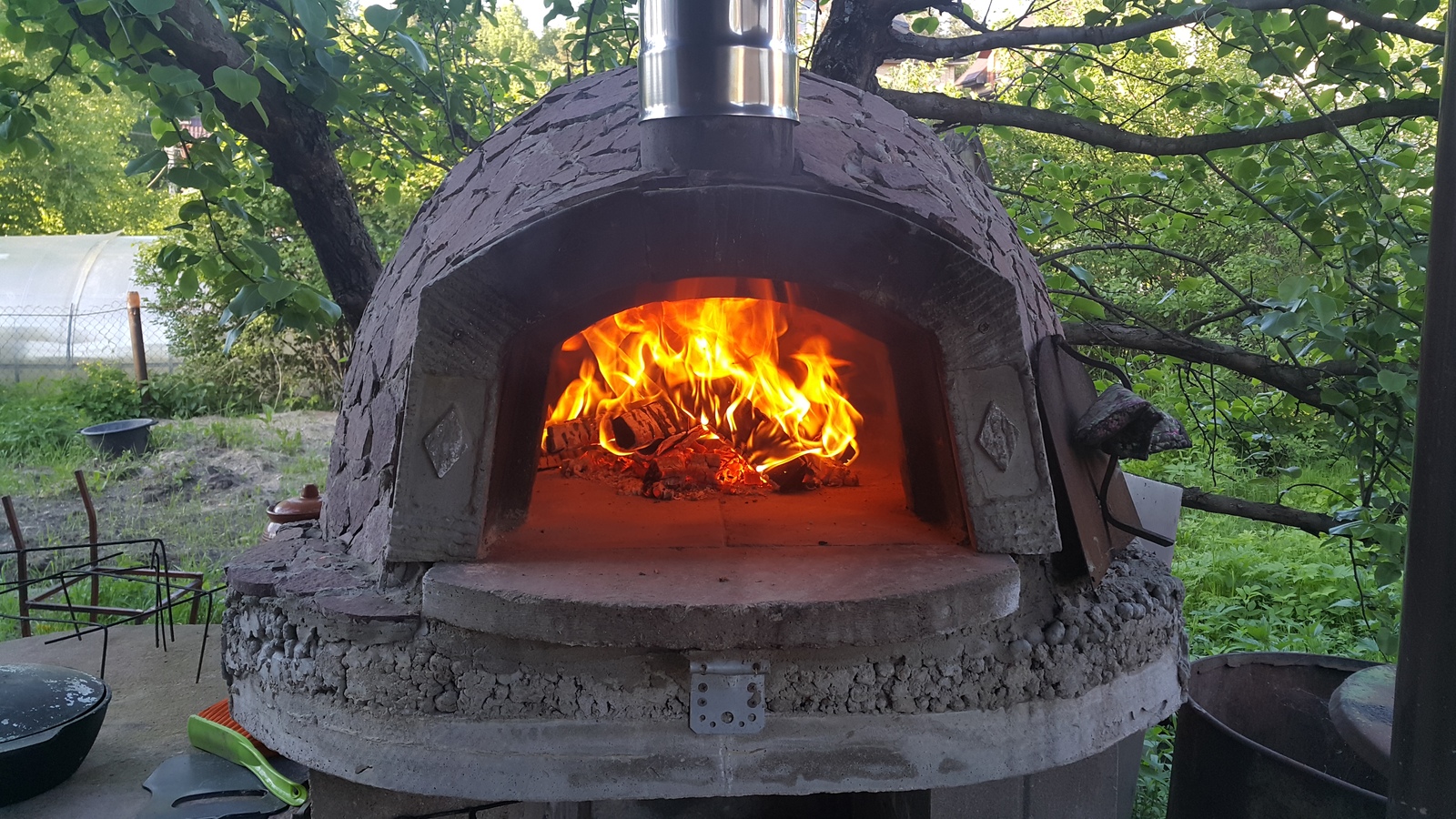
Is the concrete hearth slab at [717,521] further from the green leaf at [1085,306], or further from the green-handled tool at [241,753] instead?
the green leaf at [1085,306]

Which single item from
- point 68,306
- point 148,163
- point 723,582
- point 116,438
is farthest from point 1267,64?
point 68,306

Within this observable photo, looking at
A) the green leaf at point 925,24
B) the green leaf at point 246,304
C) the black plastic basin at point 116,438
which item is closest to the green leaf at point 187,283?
the green leaf at point 246,304

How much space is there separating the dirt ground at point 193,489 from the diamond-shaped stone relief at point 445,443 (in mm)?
3863

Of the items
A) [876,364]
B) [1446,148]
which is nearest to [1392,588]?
[876,364]

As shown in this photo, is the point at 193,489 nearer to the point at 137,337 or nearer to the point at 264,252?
the point at 137,337

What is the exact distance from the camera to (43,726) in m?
2.42

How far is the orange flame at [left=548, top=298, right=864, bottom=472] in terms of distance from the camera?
2814mm

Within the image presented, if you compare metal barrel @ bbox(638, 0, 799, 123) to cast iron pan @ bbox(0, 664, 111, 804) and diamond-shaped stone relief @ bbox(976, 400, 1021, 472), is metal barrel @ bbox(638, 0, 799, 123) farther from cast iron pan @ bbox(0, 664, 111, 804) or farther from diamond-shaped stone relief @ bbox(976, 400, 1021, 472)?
cast iron pan @ bbox(0, 664, 111, 804)

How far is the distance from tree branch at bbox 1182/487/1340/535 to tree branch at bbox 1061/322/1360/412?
388 mm

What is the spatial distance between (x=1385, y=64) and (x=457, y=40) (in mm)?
3655

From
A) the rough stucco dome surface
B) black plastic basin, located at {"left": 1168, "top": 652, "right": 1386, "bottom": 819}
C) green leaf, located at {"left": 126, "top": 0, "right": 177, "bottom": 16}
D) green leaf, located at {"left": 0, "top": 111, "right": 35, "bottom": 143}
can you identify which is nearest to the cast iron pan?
the rough stucco dome surface

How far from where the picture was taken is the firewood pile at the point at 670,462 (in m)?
2.80

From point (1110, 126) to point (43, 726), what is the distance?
3816 millimetres

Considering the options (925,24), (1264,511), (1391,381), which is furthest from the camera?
(925,24)
